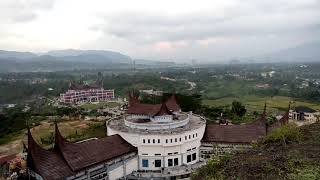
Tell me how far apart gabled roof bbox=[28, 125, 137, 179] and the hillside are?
1155 cm

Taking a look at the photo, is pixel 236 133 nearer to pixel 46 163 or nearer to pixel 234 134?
pixel 234 134

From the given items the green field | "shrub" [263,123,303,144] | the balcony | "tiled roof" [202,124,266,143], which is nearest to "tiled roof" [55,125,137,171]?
the balcony

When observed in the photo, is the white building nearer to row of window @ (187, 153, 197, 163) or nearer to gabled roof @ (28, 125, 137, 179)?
row of window @ (187, 153, 197, 163)

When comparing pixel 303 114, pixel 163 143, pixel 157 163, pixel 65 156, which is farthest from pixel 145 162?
pixel 303 114

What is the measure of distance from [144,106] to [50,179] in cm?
1358

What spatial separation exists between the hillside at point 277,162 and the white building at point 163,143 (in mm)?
13000

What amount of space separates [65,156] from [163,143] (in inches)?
337

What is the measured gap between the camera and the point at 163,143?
102 ft

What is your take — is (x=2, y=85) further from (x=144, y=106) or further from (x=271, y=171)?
(x=271, y=171)

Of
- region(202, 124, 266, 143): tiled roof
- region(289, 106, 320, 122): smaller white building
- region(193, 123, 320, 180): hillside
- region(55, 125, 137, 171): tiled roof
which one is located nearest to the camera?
region(193, 123, 320, 180): hillside

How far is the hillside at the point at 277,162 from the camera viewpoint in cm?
1387

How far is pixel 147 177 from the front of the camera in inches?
1198

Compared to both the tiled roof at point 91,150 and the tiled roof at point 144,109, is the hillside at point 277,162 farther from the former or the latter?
the tiled roof at point 144,109

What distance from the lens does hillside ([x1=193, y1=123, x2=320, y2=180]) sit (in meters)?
13.9
